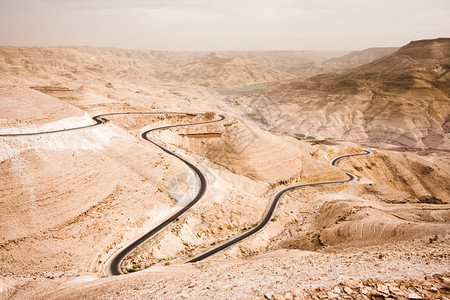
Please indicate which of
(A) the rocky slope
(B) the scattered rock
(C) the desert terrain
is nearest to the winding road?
(C) the desert terrain

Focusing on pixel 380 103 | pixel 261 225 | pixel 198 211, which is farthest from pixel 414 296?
pixel 380 103

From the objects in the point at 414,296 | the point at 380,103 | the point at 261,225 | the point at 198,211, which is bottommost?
the point at 261,225

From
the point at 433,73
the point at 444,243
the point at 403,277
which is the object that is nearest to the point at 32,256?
the point at 403,277

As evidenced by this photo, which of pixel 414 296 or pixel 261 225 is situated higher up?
pixel 414 296

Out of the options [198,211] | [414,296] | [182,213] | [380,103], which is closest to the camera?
[414,296]

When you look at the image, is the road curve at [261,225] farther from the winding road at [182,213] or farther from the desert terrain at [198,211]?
the desert terrain at [198,211]

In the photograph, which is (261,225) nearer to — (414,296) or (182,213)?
(182,213)

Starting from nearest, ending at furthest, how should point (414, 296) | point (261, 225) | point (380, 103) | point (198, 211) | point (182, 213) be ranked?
point (414, 296), point (182, 213), point (198, 211), point (261, 225), point (380, 103)

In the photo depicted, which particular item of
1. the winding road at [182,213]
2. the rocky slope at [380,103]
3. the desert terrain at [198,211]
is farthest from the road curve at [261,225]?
the rocky slope at [380,103]

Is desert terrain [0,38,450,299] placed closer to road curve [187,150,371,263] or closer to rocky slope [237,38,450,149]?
road curve [187,150,371,263]

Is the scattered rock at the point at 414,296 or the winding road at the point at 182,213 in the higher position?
the scattered rock at the point at 414,296

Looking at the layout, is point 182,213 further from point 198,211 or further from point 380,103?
point 380,103

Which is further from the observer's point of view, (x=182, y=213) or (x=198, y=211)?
(x=198, y=211)
